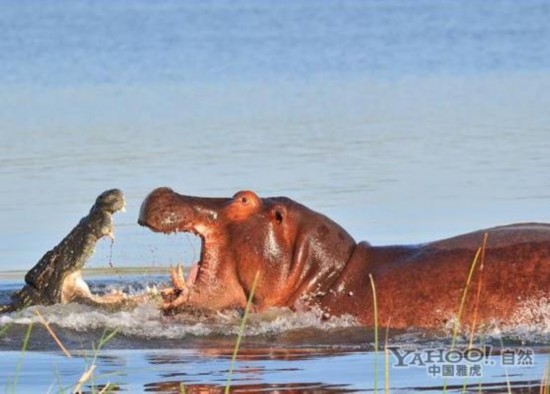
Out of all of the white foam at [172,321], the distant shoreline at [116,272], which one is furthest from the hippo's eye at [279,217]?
the distant shoreline at [116,272]

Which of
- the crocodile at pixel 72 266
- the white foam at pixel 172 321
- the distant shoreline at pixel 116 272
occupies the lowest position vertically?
the white foam at pixel 172 321

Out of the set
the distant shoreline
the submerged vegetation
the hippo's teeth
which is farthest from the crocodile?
the distant shoreline

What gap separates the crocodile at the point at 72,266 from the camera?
9.59 m

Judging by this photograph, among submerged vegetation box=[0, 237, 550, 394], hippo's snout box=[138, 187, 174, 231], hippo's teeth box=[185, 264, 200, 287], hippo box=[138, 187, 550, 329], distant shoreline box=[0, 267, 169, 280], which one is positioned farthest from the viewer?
distant shoreline box=[0, 267, 169, 280]

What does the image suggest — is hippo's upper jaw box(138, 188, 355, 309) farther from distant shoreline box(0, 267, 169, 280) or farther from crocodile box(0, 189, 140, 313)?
distant shoreline box(0, 267, 169, 280)

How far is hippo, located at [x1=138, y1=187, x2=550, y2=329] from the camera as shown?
8523mm

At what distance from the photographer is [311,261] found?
28.8 feet

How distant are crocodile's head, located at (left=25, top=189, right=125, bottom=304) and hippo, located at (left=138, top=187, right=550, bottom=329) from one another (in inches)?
35.4

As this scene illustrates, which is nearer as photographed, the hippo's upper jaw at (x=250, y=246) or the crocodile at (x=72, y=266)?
the hippo's upper jaw at (x=250, y=246)

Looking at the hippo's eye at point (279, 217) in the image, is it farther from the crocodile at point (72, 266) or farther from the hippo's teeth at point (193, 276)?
the crocodile at point (72, 266)

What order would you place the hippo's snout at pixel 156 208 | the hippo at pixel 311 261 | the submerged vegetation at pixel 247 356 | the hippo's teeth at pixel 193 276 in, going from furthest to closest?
the hippo's teeth at pixel 193 276
the hippo's snout at pixel 156 208
the hippo at pixel 311 261
the submerged vegetation at pixel 247 356

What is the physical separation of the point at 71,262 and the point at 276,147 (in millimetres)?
7774

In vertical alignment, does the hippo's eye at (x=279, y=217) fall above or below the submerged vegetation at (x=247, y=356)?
above

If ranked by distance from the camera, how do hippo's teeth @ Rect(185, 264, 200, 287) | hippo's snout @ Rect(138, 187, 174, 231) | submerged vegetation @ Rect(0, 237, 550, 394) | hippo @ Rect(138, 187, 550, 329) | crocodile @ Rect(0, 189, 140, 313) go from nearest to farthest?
submerged vegetation @ Rect(0, 237, 550, 394)
hippo @ Rect(138, 187, 550, 329)
hippo's snout @ Rect(138, 187, 174, 231)
hippo's teeth @ Rect(185, 264, 200, 287)
crocodile @ Rect(0, 189, 140, 313)
